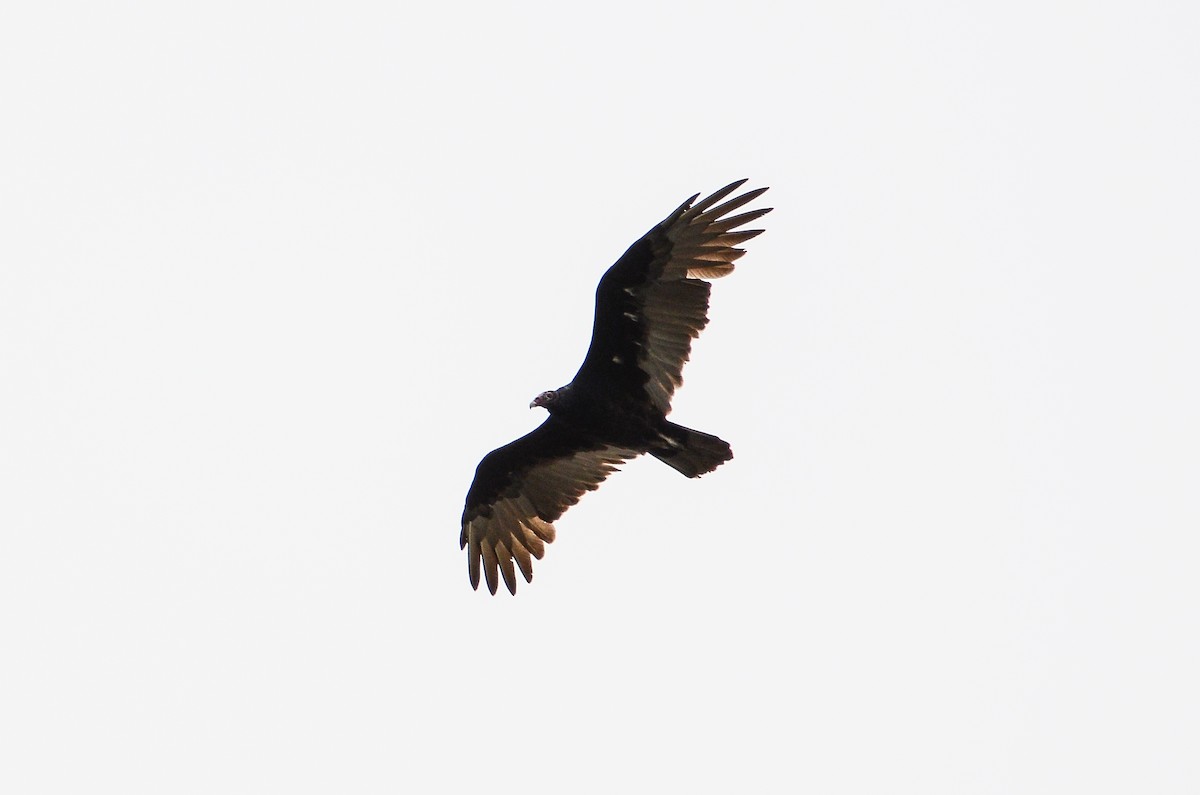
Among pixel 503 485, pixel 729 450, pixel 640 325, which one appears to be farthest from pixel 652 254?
pixel 503 485

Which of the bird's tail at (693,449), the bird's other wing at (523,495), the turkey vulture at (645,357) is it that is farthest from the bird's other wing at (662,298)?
the bird's other wing at (523,495)

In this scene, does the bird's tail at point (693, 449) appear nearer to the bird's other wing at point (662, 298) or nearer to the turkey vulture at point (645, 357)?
the turkey vulture at point (645, 357)

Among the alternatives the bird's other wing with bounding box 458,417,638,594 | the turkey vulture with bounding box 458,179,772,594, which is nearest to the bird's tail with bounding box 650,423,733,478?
the turkey vulture with bounding box 458,179,772,594

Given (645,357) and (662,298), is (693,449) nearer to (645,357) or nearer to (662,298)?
(645,357)

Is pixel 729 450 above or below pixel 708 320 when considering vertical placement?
below

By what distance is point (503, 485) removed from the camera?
14.3 metres

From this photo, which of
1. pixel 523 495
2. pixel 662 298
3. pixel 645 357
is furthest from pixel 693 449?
pixel 523 495

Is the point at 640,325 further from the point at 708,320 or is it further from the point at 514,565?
the point at 514,565

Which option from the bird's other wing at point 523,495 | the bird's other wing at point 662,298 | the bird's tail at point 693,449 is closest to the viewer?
the bird's other wing at point 662,298

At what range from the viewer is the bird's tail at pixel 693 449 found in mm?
12852

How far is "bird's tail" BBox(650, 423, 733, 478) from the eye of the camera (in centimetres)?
1285

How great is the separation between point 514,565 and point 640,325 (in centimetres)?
273

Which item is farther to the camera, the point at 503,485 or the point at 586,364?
the point at 503,485

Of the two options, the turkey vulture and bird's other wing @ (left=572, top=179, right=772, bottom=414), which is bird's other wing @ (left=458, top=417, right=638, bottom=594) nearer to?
the turkey vulture
